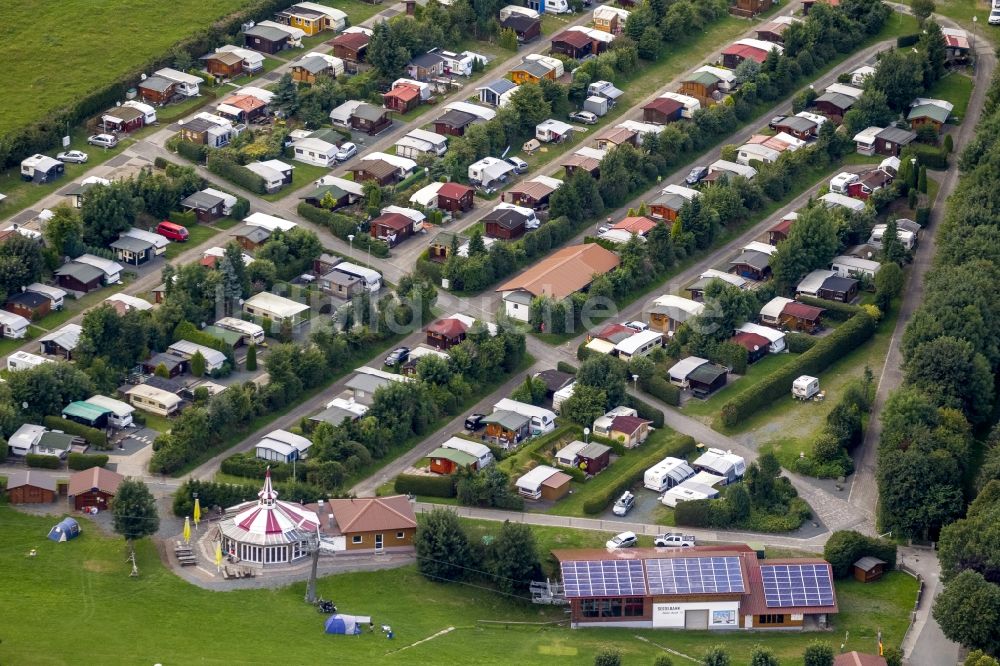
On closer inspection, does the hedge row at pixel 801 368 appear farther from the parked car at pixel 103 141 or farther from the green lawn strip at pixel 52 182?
the parked car at pixel 103 141

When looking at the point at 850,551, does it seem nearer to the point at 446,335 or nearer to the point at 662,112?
the point at 446,335

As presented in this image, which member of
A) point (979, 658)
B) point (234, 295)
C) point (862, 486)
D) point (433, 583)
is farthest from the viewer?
point (234, 295)

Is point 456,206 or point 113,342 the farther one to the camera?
point 456,206

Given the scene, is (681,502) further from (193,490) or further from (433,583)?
(193,490)

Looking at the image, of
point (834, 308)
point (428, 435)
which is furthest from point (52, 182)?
point (834, 308)

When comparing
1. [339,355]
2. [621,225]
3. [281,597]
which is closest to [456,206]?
[621,225]

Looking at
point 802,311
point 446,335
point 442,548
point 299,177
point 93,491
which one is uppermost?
point 93,491
